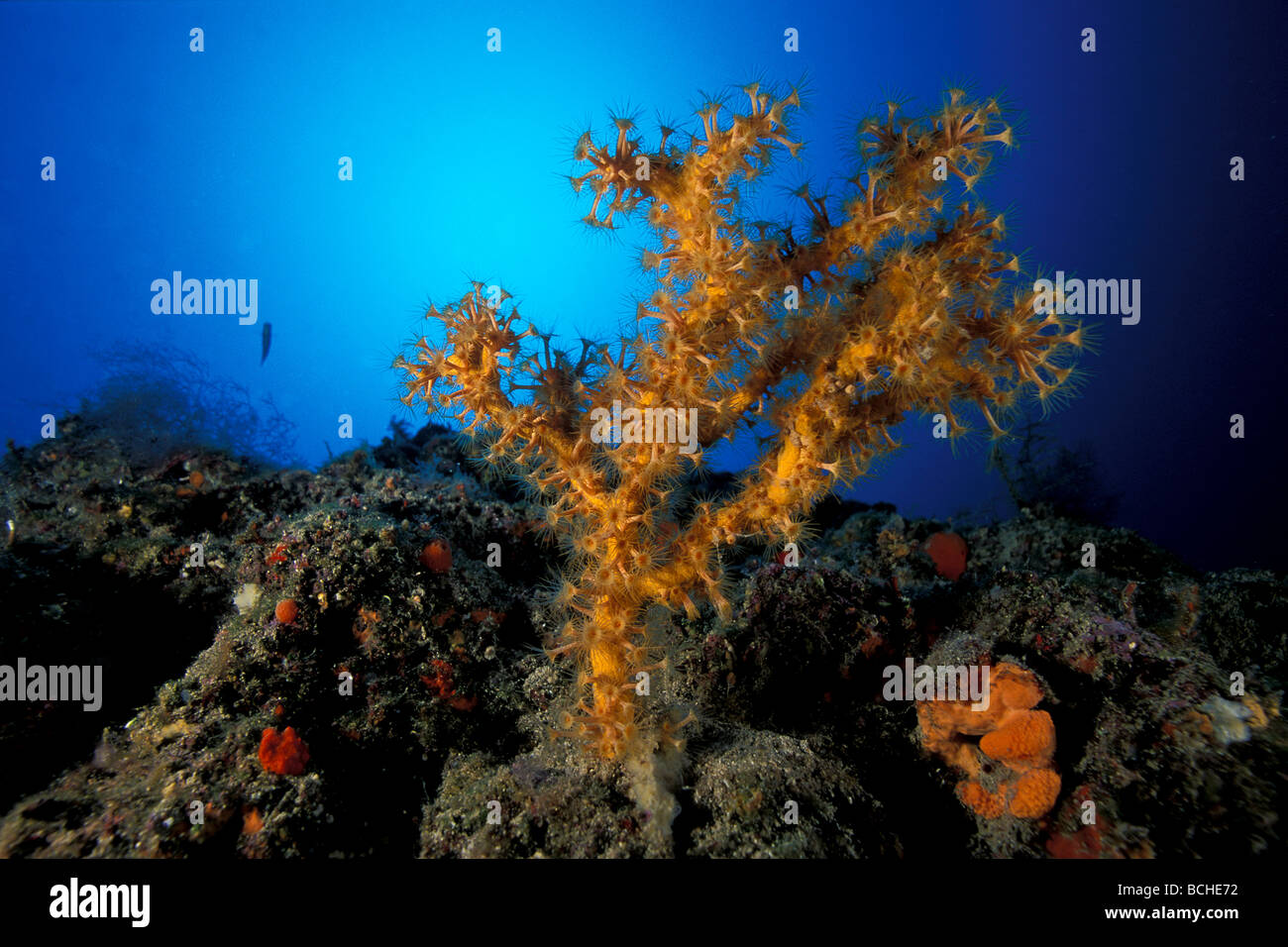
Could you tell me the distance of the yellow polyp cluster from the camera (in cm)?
280

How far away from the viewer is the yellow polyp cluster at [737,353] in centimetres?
280

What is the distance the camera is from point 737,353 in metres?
3.05

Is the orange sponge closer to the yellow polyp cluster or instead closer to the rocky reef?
the rocky reef

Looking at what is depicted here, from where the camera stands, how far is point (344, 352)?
395 feet

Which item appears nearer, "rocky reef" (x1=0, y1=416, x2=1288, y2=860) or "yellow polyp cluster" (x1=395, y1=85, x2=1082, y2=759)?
"yellow polyp cluster" (x1=395, y1=85, x2=1082, y2=759)

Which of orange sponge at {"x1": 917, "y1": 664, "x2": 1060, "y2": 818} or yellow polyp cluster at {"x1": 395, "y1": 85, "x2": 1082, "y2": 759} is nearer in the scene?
yellow polyp cluster at {"x1": 395, "y1": 85, "x2": 1082, "y2": 759}

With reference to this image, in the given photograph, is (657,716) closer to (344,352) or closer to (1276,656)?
(1276,656)

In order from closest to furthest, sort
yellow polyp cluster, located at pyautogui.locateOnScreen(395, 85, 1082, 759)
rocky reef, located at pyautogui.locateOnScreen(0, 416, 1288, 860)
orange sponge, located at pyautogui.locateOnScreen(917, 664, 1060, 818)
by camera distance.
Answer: yellow polyp cluster, located at pyautogui.locateOnScreen(395, 85, 1082, 759)
rocky reef, located at pyautogui.locateOnScreen(0, 416, 1288, 860)
orange sponge, located at pyautogui.locateOnScreen(917, 664, 1060, 818)

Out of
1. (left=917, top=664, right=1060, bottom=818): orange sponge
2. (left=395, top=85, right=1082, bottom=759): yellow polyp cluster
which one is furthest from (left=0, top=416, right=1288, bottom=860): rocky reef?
(left=395, top=85, right=1082, bottom=759): yellow polyp cluster

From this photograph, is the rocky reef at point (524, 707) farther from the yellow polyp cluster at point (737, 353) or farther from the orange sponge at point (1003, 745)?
the yellow polyp cluster at point (737, 353)

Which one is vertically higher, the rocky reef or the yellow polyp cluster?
the yellow polyp cluster

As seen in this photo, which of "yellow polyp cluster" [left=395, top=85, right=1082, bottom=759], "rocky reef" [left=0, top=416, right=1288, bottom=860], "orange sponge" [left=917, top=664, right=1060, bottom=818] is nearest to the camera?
"yellow polyp cluster" [left=395, top=85, right=1082, bottom=759]

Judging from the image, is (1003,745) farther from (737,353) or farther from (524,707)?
(524,707)
